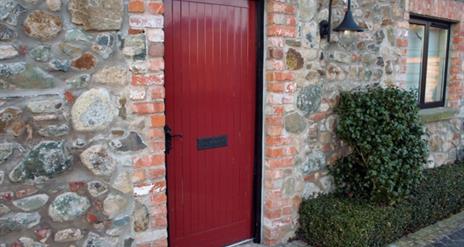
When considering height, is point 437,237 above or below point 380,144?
below

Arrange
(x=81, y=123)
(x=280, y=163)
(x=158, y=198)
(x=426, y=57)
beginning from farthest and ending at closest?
(x=426, y=57)
(x=280, y=163)
(x=158, y=198)
(x=81, y=123)

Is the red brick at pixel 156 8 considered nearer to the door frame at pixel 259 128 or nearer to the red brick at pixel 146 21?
the red brick at pixel 146 21

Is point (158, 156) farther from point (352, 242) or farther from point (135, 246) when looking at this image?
A: point (352, 242)

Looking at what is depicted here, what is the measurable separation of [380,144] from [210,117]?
1.60 meters

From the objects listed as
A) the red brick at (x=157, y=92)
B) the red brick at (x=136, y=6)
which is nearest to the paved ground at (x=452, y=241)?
the red brick at (x=157, y=92)

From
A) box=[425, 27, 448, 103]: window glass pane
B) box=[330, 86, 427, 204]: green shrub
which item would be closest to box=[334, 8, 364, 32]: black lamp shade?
box=[330, 86, 427, 204]: green shrub

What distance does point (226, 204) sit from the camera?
10.8 ft

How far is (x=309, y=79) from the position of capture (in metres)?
3.43

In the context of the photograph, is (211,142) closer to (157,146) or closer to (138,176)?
(157,146)

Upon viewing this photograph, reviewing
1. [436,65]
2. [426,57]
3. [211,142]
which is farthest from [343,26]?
[436,65]

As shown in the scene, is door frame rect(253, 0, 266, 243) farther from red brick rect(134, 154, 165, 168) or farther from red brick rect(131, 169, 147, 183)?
red brick rect(131, 169, 147, 183)

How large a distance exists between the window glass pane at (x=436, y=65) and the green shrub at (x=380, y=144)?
1890mm

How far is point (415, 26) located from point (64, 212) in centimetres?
464

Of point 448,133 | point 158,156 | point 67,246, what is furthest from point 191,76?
point 448,133
